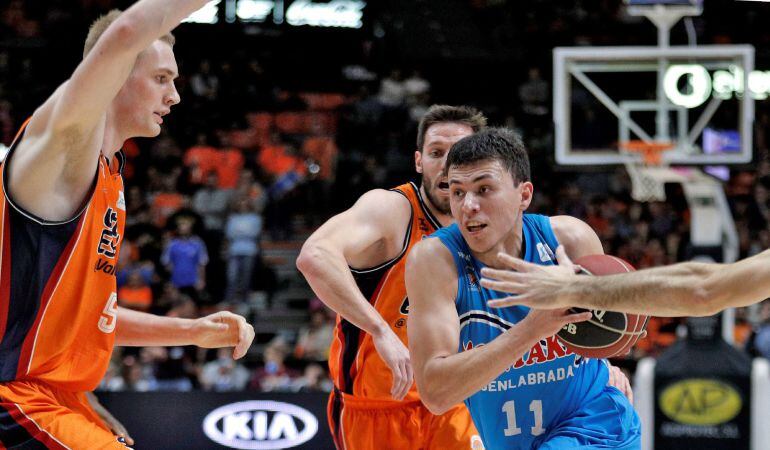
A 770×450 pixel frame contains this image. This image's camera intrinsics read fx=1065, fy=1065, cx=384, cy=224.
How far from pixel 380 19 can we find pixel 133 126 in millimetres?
15721

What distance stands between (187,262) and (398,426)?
9.37m

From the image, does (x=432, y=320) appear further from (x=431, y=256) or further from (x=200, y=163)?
(x=200, y=163)

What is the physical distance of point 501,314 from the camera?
4090mm

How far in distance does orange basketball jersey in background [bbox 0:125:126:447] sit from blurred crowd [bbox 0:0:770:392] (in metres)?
7.89

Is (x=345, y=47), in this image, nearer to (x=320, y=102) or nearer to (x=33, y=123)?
(x=320, y=102)

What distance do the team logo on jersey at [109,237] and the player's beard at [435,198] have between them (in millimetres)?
1669

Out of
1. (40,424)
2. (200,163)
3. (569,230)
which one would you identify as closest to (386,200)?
(569,230)

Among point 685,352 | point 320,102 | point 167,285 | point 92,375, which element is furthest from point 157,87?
point 320,102

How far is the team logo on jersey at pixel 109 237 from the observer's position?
3.58 metres

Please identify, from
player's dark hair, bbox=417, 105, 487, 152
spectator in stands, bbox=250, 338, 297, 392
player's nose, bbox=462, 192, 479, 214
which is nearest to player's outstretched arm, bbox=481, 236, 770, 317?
player's nose, bbox=462, 192, 479, 214

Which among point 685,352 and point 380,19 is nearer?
point 685,352

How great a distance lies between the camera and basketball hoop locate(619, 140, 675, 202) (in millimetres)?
10094

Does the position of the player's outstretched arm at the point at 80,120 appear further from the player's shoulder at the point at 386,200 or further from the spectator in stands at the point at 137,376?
the spectator in stands at the point at 137,376

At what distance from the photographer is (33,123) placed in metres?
3.35
